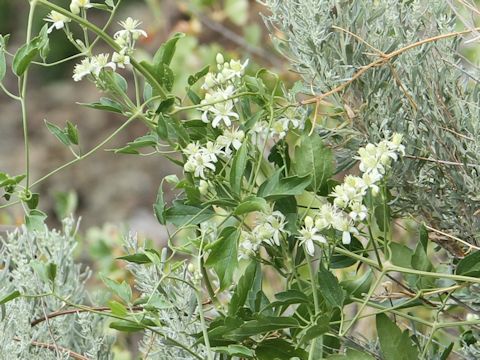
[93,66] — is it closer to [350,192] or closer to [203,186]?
[203,186]

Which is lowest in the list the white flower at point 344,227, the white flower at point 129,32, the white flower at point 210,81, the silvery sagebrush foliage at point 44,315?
the silvery sagebrush foliage at point 44,315

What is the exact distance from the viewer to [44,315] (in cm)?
103

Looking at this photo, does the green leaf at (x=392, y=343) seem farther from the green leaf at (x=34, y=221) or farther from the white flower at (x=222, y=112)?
the green leaf at (x=34, y=221)

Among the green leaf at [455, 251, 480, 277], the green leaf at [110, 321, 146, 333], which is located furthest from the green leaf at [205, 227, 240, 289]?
the green leaf at [455, 251, 480, 277]

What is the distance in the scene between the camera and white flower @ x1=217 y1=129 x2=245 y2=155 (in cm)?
80

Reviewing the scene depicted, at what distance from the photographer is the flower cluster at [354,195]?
74 centimetres

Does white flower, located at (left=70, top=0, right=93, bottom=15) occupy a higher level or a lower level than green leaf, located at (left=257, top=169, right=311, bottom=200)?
higher

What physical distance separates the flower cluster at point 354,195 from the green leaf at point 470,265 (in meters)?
0.11

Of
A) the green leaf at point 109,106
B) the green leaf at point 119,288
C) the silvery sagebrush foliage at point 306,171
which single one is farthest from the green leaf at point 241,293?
the green leaf at point 109,106

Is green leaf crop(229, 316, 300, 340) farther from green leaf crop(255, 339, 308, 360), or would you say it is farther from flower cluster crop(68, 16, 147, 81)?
flower cluster crop(68, 16, 147, 81)

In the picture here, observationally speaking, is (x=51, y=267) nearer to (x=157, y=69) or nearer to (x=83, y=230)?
(x=157, y=69)

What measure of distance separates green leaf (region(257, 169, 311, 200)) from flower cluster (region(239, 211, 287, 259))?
0.10 ft

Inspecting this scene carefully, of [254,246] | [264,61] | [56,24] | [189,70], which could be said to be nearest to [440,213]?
[254,246]

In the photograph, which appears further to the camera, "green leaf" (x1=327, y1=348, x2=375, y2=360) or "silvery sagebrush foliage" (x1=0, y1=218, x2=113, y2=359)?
"silvery sagebrush foliage" (x1=0, y1=218, x2=113, y2=359)
